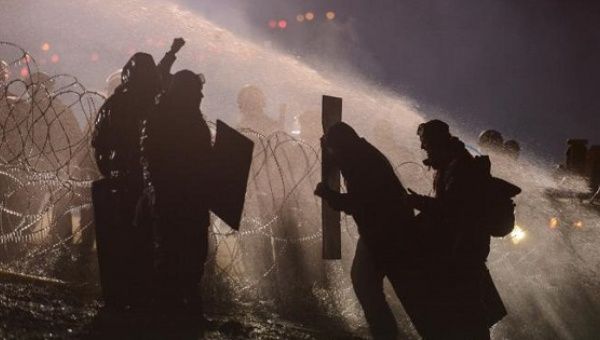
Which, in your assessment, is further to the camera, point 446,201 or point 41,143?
point 41,143

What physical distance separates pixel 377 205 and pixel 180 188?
1.58 metres

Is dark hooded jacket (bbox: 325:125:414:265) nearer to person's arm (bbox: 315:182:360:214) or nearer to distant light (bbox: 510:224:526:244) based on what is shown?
person's arm (bbox: 315:182:360:214)

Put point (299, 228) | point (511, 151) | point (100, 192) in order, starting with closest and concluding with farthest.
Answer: point (100, 192) → point (299, 228) → point (511, 151)

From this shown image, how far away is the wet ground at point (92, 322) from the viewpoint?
3100 millimetres

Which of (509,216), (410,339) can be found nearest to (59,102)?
(410,339)

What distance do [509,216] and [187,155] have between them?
251 centimetres

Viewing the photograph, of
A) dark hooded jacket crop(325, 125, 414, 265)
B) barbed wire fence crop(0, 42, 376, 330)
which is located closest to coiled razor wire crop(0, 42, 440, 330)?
barbed wire fence crop(0, 42, 376, 330)

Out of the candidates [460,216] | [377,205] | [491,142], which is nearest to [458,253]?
[460,216]

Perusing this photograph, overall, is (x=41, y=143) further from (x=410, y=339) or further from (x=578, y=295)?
(x=578, y=295)

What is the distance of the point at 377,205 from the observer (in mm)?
3762

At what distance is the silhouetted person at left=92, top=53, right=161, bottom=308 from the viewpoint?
3.97 meters

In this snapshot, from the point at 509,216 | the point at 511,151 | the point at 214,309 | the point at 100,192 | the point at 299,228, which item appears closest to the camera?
the point at 509,216

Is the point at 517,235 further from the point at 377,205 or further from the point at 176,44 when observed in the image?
the point at 176,44

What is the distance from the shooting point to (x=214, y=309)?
192 inches
